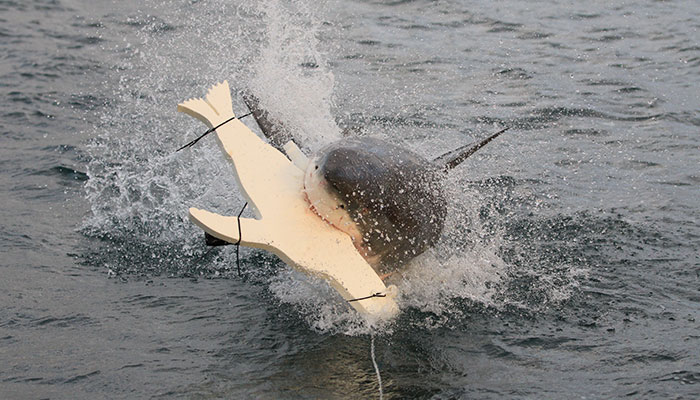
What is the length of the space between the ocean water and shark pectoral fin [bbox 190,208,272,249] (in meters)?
0.90

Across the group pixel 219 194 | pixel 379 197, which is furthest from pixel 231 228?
pixel 219 194

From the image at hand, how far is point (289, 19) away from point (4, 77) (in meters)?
Answer: 4.17

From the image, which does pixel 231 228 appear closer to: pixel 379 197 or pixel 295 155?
pixel 379 197

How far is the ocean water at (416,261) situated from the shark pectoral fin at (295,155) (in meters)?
0.93

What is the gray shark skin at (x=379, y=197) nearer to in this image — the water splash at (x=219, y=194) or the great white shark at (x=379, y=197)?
the great white shark at (x=379, y=197)

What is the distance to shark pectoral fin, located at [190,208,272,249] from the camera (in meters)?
5.07

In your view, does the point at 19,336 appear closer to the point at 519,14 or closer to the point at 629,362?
the point at 629,362

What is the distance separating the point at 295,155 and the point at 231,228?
1438mm

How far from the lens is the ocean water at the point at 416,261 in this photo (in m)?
5.53

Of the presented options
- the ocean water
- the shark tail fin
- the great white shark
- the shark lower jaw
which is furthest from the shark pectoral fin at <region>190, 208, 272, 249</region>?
the shark tail fin

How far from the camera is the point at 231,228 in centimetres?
515

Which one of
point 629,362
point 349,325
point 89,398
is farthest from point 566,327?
point 89,398

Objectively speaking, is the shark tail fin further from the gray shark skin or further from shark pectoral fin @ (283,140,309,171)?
shark pectoral fin @ (283,140,309,171)

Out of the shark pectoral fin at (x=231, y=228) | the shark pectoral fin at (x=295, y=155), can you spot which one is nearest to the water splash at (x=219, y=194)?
the shark pectoral fin at (x=295, y=155)
